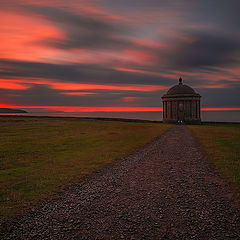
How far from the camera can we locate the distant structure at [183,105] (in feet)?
246

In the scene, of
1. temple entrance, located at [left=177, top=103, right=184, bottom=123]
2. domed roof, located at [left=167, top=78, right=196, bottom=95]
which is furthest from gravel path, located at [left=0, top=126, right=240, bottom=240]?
domed roof, located at [left=167, top=78, right=196, bottom=95]

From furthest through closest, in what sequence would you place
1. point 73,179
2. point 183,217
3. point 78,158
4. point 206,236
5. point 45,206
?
point 78,158
point 73,179
point 45,206
point 183,217
point 206,236

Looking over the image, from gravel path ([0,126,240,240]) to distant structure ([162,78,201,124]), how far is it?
216 ft

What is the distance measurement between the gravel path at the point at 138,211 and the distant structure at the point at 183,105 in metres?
65.8

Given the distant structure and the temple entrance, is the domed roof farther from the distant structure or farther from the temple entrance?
the temple entrance

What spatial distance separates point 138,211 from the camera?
7691 millimetres

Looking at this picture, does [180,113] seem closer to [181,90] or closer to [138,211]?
[181,90]

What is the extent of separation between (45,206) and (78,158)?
9065 mm

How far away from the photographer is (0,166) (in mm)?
14977

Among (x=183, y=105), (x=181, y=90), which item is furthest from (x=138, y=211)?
(x=181, y=90)

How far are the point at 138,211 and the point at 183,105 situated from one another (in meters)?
71.9

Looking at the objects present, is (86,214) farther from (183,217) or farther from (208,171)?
(208,171)

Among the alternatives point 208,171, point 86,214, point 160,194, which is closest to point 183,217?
point 160,194

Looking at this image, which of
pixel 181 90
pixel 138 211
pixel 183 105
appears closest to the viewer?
pixel 138 211
